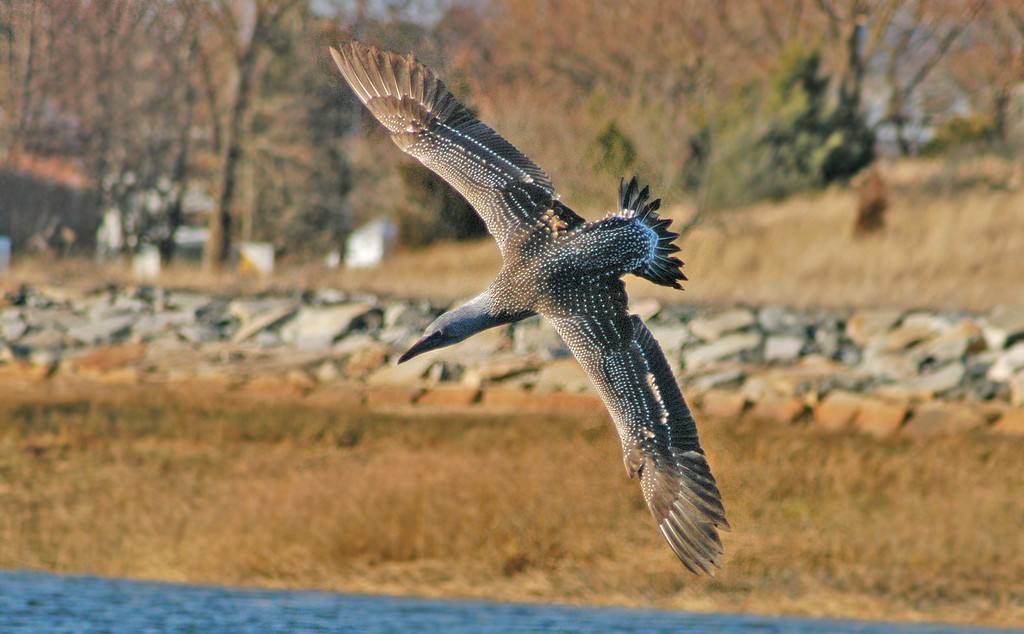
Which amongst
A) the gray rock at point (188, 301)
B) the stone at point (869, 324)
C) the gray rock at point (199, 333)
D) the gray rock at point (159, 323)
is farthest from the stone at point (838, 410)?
the gray rock at point (188, 301)

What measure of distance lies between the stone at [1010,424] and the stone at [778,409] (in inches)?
81.3

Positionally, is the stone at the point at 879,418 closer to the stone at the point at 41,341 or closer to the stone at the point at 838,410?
the stone at the point at 838,410

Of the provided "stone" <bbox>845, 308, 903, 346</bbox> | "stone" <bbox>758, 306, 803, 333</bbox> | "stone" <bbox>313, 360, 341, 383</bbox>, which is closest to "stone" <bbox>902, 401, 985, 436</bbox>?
"stone" <bbox>845, 308, 903, 346</bbox>

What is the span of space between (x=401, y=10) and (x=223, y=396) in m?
6.06

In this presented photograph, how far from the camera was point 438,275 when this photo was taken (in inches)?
915

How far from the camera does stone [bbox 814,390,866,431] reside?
55.7 feet

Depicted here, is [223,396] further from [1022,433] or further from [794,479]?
[1022,433]

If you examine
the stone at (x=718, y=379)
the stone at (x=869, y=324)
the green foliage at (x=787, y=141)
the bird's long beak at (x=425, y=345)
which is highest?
the green foliage at (x=787, y=141)

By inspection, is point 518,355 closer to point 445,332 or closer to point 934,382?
point 934,382

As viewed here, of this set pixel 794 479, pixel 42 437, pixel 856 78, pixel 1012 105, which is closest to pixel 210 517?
pixel 42 437

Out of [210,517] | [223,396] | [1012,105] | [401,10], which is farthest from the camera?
[1012,105]

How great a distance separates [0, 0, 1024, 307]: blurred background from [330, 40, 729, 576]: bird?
5.43 metres

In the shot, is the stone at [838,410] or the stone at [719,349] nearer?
the stone at [838,410]

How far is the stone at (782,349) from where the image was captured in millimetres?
19172
